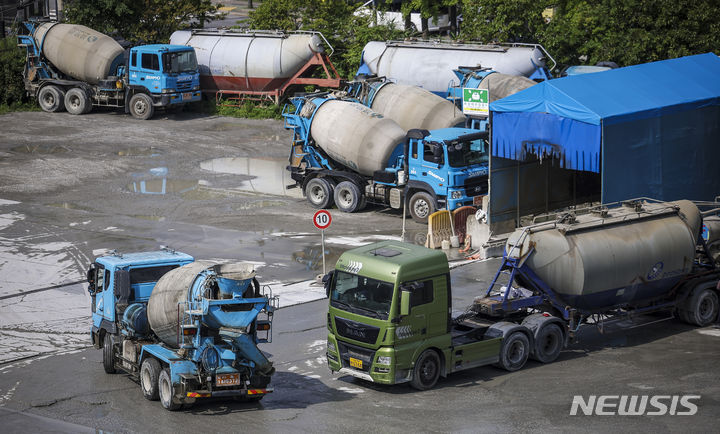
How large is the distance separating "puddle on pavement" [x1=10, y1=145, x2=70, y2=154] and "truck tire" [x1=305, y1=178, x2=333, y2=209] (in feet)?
42.5

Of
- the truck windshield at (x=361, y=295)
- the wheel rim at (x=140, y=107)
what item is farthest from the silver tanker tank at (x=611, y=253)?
the wheel rim at (x=140, y=107)

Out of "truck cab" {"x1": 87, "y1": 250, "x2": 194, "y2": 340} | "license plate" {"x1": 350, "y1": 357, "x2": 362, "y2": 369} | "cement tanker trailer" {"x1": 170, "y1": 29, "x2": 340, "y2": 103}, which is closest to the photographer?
"license plate" {"x1": 350, "y1": 357, "x2": 362, "y2": 369}

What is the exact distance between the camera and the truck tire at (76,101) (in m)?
46.2

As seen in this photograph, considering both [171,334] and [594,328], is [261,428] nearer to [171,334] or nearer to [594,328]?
[171,334]

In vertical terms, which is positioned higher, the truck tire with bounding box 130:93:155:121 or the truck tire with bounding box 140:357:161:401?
the truck tire with bounding box 130:93:155:121

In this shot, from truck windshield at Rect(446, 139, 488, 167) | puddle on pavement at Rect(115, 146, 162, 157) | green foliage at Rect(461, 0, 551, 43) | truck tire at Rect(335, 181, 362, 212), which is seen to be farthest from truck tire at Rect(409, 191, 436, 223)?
green foliage at Rect(461, 0, 551, 43)

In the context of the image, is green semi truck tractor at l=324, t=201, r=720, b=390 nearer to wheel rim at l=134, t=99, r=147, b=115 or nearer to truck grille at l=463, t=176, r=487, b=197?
truck grille at l=463, t=176, r=487, b=197

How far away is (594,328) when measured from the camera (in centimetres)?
2047

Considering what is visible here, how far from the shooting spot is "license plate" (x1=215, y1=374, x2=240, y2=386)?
50.2ft

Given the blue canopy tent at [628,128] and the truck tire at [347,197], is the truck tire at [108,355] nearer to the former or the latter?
the blue canopy tent at [628,128]

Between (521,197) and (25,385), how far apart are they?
50.0ft

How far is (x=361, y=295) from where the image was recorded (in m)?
16.7

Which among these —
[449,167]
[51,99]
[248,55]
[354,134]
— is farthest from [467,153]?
[51,99]

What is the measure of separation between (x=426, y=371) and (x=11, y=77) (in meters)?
37.6
